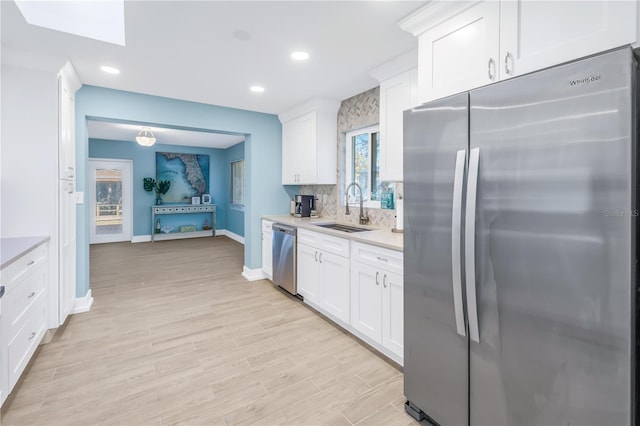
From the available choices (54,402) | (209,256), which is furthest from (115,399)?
(209,256)

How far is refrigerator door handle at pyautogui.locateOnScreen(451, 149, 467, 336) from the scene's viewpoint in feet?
4.68

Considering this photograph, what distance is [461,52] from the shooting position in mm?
1797

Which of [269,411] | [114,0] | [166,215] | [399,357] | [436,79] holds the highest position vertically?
[114,0]

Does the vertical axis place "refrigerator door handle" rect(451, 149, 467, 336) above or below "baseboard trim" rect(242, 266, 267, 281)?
above

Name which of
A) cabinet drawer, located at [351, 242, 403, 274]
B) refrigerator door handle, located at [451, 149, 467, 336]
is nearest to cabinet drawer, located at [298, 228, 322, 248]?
cabinet drawer, located at [351, 242, 403, 274]

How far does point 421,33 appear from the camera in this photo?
2.05 meters

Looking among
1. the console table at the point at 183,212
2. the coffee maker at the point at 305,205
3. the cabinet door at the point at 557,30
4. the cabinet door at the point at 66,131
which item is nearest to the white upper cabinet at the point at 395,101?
the cabinet door at the point at 557,30

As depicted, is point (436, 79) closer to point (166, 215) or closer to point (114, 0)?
point (114, 0)

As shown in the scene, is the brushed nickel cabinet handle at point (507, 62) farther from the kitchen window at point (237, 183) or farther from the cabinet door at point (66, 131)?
the kitchen window at point (237, 183)

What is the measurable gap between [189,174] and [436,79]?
7.52 metres

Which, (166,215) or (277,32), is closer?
(277,32)

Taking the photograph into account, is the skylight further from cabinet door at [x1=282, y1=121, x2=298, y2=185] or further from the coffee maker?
the coffee maker

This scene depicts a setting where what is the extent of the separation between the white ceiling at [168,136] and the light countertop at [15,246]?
3475 millimetres

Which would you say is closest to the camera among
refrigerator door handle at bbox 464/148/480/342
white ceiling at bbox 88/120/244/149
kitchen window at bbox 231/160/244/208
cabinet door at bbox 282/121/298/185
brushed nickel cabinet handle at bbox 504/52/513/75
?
refrigerator door handle at bbox 464/148/480/342
